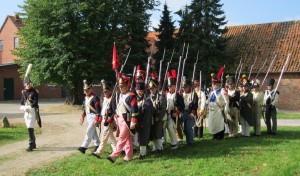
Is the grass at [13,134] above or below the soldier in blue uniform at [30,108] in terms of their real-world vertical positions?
below

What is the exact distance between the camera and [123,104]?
8.49 metres

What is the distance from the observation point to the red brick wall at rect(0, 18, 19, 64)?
149ft

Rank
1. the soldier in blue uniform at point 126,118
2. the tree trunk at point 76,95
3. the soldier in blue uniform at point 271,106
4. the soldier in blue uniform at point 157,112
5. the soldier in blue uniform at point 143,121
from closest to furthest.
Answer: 1. the soldier in blue uniform at point 126,118
2. the soldier in blue uniform at point 143,121
3. the soldier in blue uniform at point 157,112
4. the soldier in blue uniform at point 271,106
5. the tree trunk at point 76,95

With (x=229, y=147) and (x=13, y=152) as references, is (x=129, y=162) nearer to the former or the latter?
(x=229, y=147)

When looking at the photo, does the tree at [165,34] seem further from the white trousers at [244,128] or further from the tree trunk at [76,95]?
the white trousers at [244,128]

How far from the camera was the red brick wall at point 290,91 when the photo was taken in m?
26.8

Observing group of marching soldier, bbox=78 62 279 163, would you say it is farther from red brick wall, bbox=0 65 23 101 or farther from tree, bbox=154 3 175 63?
red brick wall, bbox=0 65 23 101

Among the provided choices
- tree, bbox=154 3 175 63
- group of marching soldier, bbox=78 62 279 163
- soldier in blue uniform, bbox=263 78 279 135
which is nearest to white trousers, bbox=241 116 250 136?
group of marching soldier, bbox=78 62 279 163

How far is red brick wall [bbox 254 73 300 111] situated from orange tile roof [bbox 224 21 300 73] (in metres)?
0.53

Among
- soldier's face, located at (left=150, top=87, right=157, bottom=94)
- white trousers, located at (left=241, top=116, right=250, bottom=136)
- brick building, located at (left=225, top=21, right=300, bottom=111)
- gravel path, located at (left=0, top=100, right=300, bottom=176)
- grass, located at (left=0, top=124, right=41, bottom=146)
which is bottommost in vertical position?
gravel path, located at (left=0, top=100, right=300, bottom=176)

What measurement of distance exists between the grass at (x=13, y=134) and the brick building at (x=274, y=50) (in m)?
18.0

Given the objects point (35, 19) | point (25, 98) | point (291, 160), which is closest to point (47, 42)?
point (35, 19)

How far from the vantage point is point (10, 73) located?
118 feet

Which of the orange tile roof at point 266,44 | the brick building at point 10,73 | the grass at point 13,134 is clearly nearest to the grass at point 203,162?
the grass at point 13,134
